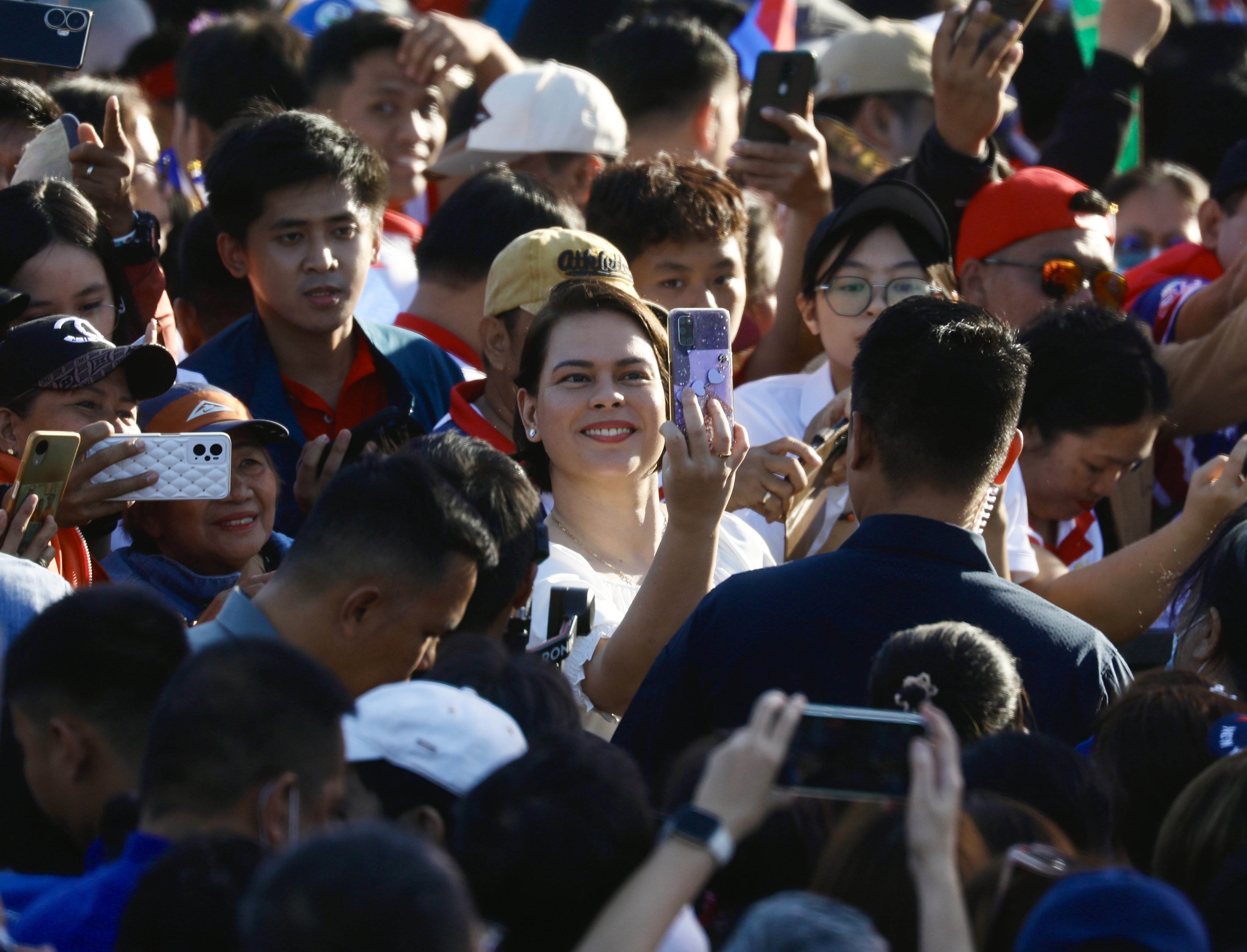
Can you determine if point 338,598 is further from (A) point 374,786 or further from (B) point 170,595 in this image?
(B) point 170,595

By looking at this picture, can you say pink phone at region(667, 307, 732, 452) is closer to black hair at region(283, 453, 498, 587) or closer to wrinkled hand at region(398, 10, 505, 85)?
black hair at region(283, 453, 498, 587)

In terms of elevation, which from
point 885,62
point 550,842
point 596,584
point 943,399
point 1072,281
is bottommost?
point 596,584

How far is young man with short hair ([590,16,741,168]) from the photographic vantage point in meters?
5.98

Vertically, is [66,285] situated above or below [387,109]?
below

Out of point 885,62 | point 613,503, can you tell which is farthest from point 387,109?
point 613,503

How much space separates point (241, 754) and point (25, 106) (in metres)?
3.44

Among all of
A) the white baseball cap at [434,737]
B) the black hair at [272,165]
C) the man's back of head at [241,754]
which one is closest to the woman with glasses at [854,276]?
the black hair at [272,165]

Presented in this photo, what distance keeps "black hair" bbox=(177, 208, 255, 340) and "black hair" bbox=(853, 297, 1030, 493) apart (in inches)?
98.2

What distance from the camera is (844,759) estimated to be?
6.40 ft

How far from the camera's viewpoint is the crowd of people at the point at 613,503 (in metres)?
1.86

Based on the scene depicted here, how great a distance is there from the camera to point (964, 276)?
4961mm

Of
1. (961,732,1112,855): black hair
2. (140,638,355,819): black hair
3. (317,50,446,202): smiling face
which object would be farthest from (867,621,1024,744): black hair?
(317,50,446,202): smiling face

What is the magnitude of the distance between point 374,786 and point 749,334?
3.41m

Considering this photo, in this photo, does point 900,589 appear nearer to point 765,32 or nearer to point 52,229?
point 52,229
